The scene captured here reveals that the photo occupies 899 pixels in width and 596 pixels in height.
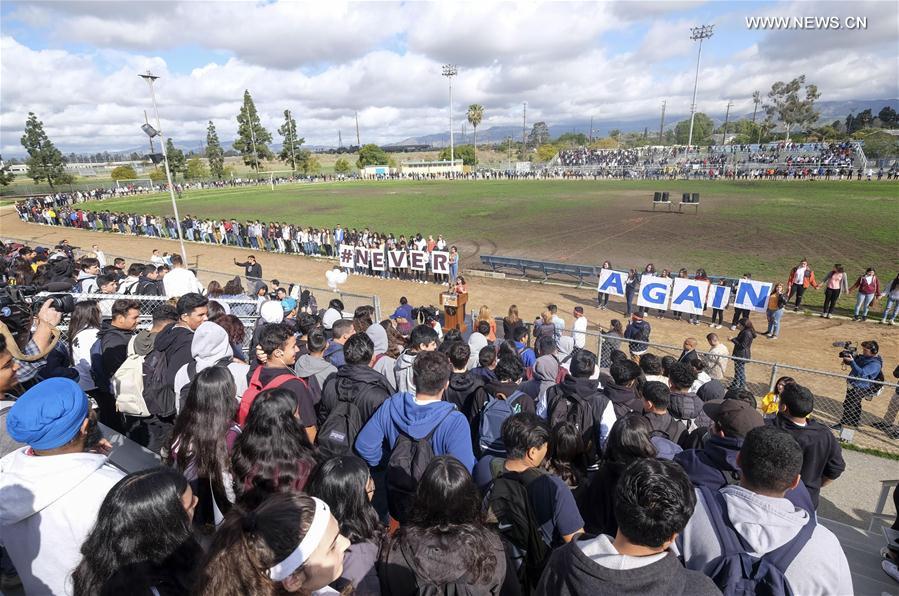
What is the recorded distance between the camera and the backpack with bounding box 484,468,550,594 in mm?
2854

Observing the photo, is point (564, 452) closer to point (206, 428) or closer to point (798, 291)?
point (206, 428)

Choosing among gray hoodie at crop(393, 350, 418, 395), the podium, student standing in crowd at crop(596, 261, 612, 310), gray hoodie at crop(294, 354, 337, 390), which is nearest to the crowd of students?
gray hoodie at crop(294, 354, 337, 390)

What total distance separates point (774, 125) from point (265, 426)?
12406cm

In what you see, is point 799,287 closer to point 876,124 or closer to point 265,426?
point 265,426

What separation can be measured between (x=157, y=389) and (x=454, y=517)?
381cm

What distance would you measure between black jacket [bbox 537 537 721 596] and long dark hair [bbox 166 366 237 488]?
2.42 meters

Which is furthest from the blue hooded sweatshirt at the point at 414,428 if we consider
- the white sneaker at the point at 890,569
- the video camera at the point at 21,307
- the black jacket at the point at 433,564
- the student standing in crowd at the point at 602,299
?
the student standing in crowd at the point at 602,299

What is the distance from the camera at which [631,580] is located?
1.90m

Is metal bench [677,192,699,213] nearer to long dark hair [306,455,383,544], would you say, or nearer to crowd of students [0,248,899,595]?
crowd of students [0,248,899,595]

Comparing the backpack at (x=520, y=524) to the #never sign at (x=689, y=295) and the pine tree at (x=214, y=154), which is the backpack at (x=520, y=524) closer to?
the #never sign at (x=689, y=295)

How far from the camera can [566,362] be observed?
845 cm

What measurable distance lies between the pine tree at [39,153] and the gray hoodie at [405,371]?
8169 cm

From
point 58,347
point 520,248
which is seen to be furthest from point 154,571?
point 520,248

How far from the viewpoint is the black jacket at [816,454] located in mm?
3996
